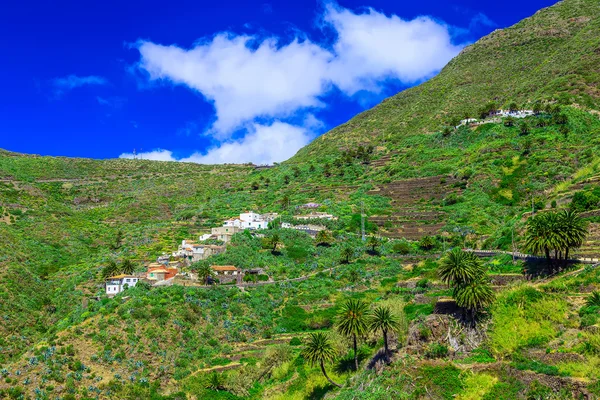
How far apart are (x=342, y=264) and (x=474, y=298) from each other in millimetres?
35530

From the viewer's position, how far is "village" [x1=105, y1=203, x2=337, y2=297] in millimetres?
55094

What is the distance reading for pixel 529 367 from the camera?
25.6 meters

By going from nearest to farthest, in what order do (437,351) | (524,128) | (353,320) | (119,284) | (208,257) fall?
(437,351) < (353,320) < (119,284) < (208,257) < (524,128)

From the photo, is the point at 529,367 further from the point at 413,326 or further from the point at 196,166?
the point at 196,166

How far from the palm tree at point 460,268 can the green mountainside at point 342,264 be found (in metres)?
1.82

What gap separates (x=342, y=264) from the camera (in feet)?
211

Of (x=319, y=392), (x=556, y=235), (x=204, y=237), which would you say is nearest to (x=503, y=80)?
(x=204, y=237)

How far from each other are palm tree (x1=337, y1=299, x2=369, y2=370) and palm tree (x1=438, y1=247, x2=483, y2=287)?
20.5 feet

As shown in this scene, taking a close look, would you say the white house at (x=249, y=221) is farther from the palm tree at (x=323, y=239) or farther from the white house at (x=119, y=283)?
the white house at (x=119, y=283)

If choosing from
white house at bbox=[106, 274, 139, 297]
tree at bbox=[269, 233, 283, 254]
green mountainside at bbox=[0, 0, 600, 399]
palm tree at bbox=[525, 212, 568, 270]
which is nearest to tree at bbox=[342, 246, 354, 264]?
green mountainside at bbox=[0, 0, 600, 399]

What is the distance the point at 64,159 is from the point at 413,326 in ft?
491

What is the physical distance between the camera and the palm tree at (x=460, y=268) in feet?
103

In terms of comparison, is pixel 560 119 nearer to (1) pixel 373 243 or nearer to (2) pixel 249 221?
(1) pixel 373 243

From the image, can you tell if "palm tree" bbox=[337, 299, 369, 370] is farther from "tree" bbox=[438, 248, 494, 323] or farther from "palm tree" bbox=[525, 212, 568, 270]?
"palm tree" bbox=[525, 212, 568, 270]
